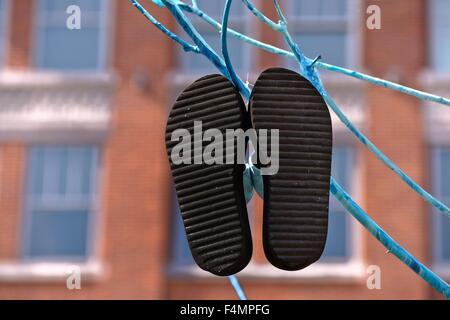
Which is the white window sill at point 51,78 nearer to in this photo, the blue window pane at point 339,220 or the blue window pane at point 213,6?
the blue window pane at point 213,6

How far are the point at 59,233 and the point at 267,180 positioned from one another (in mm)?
10660

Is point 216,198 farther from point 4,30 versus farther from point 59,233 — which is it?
point 4,30

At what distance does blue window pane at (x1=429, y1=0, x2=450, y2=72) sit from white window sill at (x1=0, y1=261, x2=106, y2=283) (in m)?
5.28

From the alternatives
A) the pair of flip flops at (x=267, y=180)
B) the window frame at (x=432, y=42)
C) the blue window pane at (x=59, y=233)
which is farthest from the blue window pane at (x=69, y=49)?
the pair of flip flops at (x=267, y=180)

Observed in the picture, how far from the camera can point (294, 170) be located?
3.06 m

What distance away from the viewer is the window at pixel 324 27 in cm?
1365

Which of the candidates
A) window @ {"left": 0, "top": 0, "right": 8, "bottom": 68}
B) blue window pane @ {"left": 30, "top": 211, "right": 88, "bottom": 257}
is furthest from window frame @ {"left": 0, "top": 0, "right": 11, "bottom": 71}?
blue window pane @ {"left": 30, "top": 211, "right": 88, "bottom": 257}

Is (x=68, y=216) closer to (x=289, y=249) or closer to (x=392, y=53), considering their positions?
(x=392, y=53)

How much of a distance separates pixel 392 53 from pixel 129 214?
4.13 meters

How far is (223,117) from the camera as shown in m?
3.06

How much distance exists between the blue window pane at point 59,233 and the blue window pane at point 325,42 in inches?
150

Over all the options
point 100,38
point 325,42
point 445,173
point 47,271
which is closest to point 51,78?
point 100,38

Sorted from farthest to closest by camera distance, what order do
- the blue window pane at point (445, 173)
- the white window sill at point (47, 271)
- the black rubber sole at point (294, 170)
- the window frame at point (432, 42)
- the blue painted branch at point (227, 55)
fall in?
1. the window frame at point (432, 42)
2. the blue window pane at point (445, 173)
3. the white window sill at point (47, 271)
4. the blue painted branch at point (227, 55)
5. the black rubber sole at point (294, 170)

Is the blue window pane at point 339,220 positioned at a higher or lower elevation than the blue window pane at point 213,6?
lower
